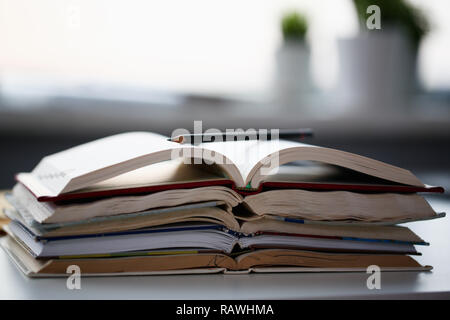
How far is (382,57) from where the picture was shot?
6.08 ft

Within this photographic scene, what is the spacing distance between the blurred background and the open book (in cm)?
114

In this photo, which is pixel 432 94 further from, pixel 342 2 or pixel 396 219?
pixel 396 219

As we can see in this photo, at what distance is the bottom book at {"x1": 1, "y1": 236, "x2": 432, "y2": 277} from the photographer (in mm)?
535

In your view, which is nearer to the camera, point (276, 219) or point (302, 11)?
point (276, 219)

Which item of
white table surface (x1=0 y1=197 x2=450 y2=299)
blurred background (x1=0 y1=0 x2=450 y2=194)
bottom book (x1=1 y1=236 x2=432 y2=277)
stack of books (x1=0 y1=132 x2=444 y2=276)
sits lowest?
white table surface (x1=0 y1=197 x2=450 y2=299)

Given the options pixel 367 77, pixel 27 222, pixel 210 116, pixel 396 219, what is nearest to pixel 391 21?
pixel 367 77

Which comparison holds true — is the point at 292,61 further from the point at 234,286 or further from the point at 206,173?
the point at 234,286

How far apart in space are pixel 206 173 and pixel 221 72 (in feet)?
4.42

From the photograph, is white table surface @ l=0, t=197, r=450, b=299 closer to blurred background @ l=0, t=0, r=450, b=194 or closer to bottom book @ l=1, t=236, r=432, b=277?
bottom book @ l=1, t=236, r=432, b=277

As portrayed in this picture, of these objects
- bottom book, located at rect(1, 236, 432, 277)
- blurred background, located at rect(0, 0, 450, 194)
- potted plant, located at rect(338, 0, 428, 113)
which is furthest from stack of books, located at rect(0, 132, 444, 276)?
potted plant, located at rect(338, 0, 428, 113)

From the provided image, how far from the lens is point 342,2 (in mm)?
2031

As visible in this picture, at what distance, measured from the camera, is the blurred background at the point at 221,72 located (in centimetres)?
173

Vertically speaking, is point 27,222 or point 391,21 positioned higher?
point 391,21

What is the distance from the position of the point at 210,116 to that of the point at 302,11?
55 cm
